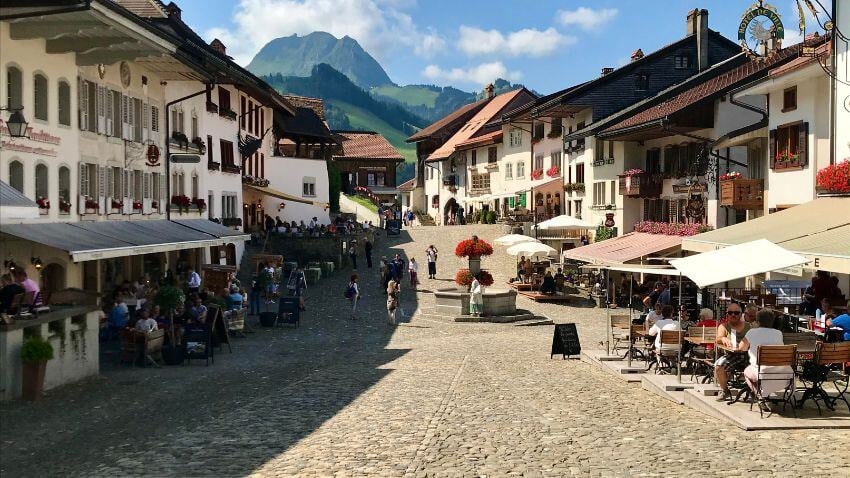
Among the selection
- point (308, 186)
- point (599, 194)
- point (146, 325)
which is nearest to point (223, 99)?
point (308, 186)

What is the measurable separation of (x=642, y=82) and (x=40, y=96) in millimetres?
38366

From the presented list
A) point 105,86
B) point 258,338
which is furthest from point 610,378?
point 105,86

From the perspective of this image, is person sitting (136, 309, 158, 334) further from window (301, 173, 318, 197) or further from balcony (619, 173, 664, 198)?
window (301, 173, 318, 197)

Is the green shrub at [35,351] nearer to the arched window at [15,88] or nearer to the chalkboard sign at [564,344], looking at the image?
the arched window at [15,88]

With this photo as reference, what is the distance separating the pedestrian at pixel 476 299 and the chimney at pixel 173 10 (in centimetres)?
1982

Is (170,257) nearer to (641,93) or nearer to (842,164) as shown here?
(842,164)

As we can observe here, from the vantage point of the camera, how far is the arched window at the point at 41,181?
25062mm

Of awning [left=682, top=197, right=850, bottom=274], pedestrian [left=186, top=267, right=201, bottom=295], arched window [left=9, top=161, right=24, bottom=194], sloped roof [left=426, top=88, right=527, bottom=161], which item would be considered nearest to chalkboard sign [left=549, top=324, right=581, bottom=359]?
awning [left=682, top=197, right=850, bottom=274]

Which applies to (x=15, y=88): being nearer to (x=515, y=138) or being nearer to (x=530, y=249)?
(x=530, y=249)

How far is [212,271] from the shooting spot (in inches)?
1374

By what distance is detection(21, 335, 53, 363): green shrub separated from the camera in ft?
52.1

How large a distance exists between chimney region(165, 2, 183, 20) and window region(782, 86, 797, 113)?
2618 cm

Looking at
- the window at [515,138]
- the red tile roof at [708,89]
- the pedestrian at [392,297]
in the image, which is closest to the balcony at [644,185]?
the red tile roof at [708,89]

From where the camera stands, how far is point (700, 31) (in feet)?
177
